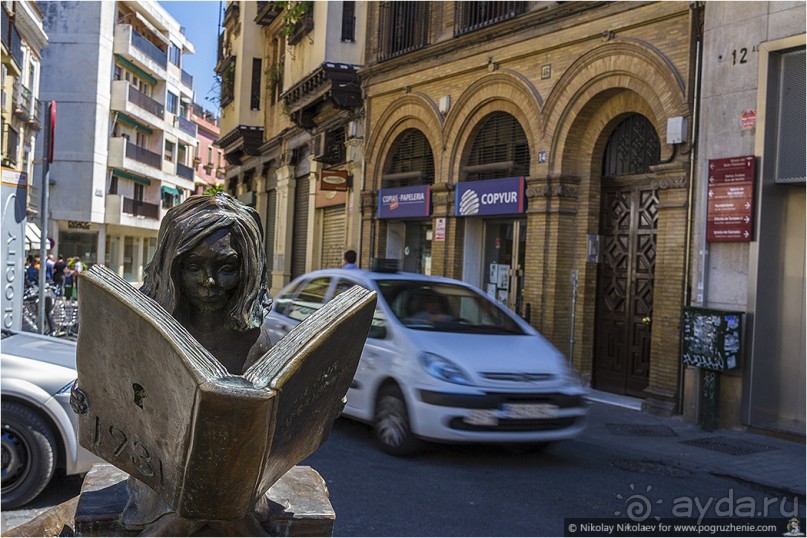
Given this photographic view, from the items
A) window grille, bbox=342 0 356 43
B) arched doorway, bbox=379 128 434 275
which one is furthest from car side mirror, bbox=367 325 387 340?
window grille, bbox=342 0 356 43

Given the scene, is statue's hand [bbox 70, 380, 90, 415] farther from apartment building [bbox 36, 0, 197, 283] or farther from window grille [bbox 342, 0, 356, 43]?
apartment building [bbox 36, 0, 197, 283]

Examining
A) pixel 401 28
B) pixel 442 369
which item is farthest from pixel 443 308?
pixel 401 28

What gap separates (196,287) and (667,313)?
973 cm

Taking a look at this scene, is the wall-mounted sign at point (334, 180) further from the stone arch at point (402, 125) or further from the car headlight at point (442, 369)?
the car headlight at point (442, 369)

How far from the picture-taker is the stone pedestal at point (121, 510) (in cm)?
177

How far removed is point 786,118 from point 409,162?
366 inches

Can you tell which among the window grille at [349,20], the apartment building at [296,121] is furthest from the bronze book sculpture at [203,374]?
the window grille at [349,20]

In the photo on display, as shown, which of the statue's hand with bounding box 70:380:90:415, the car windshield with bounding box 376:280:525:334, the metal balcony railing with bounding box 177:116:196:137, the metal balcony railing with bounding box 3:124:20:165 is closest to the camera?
the statue's hand with bounding box 70:380:90:415

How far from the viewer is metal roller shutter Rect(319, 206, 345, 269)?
19875 millimetres

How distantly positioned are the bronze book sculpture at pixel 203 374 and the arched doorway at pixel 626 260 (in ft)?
34.1

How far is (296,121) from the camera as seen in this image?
21.8 meters

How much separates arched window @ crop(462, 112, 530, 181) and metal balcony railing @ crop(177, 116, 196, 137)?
142 feet

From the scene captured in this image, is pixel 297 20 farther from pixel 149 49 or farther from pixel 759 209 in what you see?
pixel 149 49

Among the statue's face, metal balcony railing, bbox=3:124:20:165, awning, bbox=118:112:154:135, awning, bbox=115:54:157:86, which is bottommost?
the statue's face
